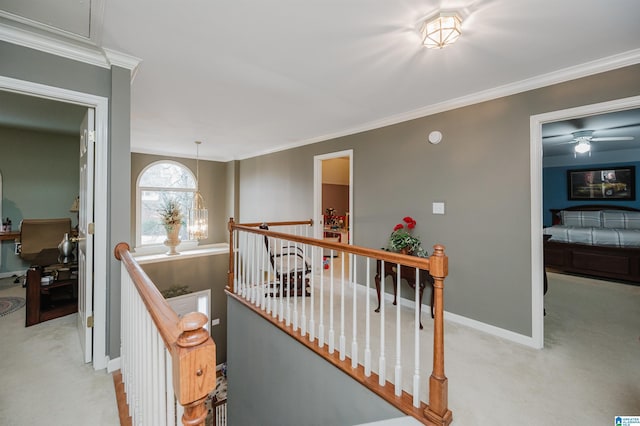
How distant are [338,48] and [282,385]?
3192mm

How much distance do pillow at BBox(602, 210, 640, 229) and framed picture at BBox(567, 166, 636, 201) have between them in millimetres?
446

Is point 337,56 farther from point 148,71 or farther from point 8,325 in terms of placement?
point 8,325

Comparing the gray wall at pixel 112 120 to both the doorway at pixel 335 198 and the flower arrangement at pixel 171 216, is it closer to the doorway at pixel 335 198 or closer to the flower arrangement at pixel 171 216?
the flower arrangement at pixel 171 216

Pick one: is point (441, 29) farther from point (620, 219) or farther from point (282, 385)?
point (620, 219)

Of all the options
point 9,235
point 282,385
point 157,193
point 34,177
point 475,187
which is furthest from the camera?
point 157,193

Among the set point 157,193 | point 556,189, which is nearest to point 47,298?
point 157,193

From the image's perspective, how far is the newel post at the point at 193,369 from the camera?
0.67 m

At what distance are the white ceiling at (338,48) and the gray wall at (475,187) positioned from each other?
0.59 feet

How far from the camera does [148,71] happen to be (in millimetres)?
2459

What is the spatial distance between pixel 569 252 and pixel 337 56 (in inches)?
236

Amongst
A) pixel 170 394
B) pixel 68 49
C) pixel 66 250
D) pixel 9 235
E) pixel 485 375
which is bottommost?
pixel 485 375

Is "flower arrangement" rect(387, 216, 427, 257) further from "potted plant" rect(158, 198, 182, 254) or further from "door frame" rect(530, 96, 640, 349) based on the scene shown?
"potted plant" rect(158, 198, 182, 254)

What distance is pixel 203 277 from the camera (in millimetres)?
5906

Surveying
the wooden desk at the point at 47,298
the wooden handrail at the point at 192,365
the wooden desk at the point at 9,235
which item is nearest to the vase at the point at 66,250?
the wooden desk at the point at 47,298
